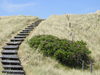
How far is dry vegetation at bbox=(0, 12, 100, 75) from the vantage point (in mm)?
21612

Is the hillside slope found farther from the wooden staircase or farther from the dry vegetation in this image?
the wooden staircase

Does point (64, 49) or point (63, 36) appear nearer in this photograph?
point (64, 49)

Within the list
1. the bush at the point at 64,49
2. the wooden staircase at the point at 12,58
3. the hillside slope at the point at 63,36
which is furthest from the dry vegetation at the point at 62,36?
the bush at the point at 64,49

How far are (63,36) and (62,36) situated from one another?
0.11 meters

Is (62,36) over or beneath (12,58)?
over

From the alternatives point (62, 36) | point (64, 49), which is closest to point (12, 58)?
point (64, 49)

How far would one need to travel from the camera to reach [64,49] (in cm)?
2408

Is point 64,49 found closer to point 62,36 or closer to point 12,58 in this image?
point 62,36

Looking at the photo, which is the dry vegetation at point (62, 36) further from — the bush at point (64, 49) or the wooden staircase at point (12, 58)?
the bush at point (64, 49)

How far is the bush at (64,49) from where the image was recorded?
76.5ft

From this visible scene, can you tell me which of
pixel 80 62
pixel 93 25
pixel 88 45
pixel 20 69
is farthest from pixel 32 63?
pixel 93 25

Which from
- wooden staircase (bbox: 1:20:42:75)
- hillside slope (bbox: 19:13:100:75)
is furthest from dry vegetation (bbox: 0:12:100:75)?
wooden staircase (bbox: 1:20:42:75)

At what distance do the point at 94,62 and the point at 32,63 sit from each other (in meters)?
5.43

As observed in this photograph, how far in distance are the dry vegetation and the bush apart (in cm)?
58
